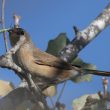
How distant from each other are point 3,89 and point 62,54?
975 mm

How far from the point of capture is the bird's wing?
96.3 inches

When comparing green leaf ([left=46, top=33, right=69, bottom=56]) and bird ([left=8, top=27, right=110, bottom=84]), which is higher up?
green leaf ([left=46, top=33, right=69, bottom=56])

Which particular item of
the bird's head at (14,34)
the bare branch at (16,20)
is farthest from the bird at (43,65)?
the bare branch at (16,20)

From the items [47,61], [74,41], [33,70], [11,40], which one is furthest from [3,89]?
[74,41]

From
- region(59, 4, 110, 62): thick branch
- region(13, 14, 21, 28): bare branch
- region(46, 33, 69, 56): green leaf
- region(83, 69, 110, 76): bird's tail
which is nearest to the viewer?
region(13, 14, 21, 28): bare branch

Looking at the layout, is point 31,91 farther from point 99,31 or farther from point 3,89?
point 99,31

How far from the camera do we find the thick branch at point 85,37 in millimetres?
2585

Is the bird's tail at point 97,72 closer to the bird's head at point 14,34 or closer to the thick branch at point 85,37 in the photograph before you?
the thick branch at point 85,37

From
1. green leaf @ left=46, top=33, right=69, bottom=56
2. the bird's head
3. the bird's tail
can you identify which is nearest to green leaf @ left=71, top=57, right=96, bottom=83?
the bird's tail

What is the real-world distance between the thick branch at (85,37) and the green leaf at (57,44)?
1.8 inches

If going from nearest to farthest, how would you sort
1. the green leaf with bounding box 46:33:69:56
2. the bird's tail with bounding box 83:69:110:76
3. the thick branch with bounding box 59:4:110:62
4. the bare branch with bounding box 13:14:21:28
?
the bare branch with bounding box 13:14:21:28, the bird's tail with bounding box 83:69:110:76, the green leaf with bounding box 46:33:69:56, the thick branch with bounding box 59:4:110:62

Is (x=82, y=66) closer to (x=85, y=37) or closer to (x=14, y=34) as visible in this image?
(x=85, y=37)

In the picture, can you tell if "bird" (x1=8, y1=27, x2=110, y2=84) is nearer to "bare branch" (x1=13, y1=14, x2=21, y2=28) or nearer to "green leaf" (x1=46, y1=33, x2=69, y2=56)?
"green leaf" (x1=46, y1=33, x2=69, y2=56)

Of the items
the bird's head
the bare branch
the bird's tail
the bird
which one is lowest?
the bird's tail
